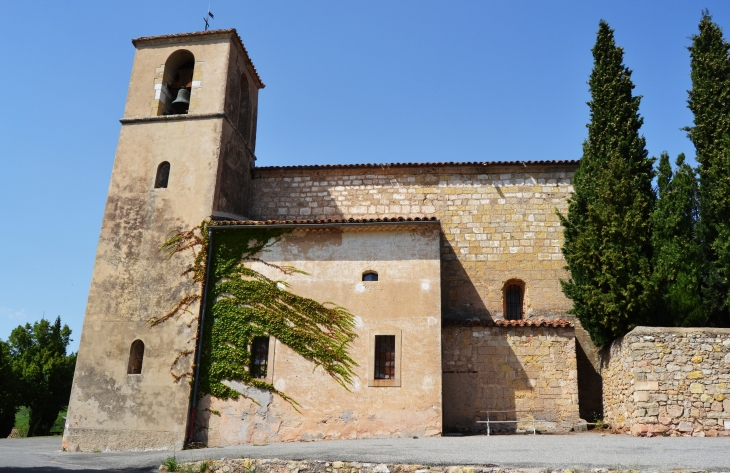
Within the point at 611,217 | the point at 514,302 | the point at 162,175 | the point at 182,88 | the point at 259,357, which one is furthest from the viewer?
Result: the point at 182,88

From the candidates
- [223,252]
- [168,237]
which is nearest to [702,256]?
[223,252]

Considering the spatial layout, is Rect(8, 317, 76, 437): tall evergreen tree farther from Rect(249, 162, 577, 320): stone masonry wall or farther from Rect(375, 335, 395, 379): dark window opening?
Rect(375, 335, 395, 379): dark window opening

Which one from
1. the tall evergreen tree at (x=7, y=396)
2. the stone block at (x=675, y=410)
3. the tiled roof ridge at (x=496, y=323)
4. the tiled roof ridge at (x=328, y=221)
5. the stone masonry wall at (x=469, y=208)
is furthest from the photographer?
the tall evergreen tree at (x=7, y=396)

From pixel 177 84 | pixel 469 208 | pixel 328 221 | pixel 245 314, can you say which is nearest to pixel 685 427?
pixel 469 208

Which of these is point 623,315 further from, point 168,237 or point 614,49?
point 168,237

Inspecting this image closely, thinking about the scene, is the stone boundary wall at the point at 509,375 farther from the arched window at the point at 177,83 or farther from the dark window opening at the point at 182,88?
the arched window at the point at 177,83

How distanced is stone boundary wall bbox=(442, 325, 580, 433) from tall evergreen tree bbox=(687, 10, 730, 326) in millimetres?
3841

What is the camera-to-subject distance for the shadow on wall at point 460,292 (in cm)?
1859

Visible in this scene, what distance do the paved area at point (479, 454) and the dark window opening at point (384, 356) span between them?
2.00m

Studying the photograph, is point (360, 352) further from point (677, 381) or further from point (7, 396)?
point (7, 396)

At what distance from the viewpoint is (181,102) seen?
19375 millimetres

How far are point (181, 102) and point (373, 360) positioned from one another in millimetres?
10448

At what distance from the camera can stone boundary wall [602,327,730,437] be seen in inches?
543

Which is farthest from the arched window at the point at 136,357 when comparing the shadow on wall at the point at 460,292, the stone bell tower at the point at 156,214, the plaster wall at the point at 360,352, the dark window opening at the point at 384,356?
the shadow on wall at the point at 460,292
